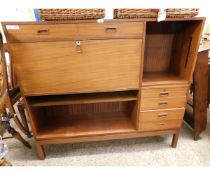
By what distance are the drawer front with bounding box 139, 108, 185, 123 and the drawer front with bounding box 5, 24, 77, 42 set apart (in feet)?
3.07

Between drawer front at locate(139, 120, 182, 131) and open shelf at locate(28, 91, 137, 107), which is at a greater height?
open shelf at locate(28, 91, 137, 107)

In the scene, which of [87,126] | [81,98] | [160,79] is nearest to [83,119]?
[87,126]

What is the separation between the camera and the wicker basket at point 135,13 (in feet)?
3.86

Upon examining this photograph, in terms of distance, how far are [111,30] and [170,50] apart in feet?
2.58

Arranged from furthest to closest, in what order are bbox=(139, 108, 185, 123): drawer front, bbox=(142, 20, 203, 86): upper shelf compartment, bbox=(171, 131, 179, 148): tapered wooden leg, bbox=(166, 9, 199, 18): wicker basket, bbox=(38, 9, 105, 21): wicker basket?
1. bbox=(171, 131, 179, 148): tapered wooden leg
2. bbox=(139, 108, 185, 123): drawer front
3. bbox=(142, 20, 203, 86): upper shelf compartment
4. bbox=(166, 9, 199, 18): wicker basket
5. bbox=(38, 9, 105, 21): wicker basket

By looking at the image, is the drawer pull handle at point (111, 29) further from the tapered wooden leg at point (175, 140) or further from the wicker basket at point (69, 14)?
the tapered wooden leg at point (175, 140)

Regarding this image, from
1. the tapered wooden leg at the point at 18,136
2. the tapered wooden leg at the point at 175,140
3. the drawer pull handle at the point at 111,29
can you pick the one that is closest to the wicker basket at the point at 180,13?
the drawer pull handle at the point at 111,29

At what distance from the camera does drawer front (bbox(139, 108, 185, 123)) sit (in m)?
1.55

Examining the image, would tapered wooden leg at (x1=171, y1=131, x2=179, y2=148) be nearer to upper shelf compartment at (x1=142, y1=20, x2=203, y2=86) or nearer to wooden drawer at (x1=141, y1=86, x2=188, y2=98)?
wooden drawer at (x1=141, y1=86, x2=188, y2=98)

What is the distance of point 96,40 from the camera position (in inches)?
48.5

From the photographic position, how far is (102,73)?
4.42 feet

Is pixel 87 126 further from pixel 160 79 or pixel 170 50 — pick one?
pixel 170 50

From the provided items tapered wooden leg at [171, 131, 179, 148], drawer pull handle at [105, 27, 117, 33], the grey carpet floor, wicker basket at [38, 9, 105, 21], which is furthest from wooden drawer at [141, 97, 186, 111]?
wicker basket at [38, 9, 105, 21]

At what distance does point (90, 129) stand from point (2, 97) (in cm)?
81
